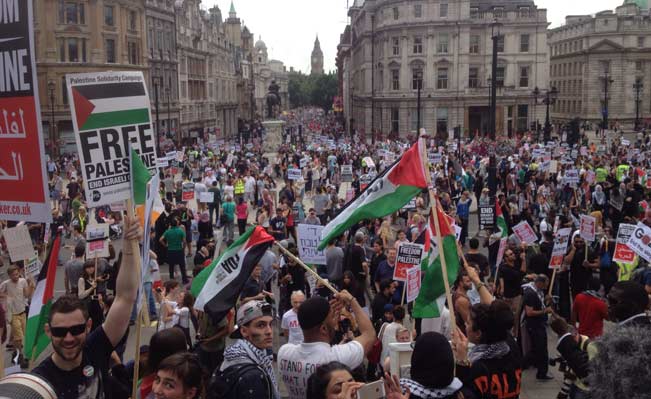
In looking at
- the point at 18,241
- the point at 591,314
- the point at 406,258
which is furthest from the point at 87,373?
the point at 406,258

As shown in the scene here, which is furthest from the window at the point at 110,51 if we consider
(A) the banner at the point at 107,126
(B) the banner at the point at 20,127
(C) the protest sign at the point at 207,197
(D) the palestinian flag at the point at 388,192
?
(B) the banner at the point at 20,127

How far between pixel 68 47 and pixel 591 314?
55.0 meters

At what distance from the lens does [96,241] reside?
11.4 m

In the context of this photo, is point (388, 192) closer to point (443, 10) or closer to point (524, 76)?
point (443, 10)

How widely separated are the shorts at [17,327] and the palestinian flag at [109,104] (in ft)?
19.7

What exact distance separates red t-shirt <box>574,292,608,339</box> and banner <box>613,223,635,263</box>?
3.38 meters

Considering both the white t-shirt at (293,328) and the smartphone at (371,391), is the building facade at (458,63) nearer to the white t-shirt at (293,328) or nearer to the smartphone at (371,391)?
the white t-shirt at (293,328)

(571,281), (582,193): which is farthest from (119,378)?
(582,193)

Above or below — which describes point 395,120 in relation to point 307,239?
above

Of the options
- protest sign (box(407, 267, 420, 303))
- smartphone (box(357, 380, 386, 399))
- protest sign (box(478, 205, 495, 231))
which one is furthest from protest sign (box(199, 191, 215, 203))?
smartphone (box(357, 380, 386, 399))

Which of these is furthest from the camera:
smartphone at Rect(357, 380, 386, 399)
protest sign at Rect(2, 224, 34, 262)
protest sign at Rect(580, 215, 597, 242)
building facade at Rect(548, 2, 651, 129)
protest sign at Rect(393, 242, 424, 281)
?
building facade at Rect(548, 2, 651, 129)

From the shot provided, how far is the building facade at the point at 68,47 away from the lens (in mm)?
54250

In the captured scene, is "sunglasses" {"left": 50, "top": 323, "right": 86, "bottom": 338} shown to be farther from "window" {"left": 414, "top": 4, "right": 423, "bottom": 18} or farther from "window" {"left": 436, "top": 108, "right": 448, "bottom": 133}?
"window" {"left": 414, "top": 4, "right": 423, "bottom": 18}

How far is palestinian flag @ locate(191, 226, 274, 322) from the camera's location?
5781mm
